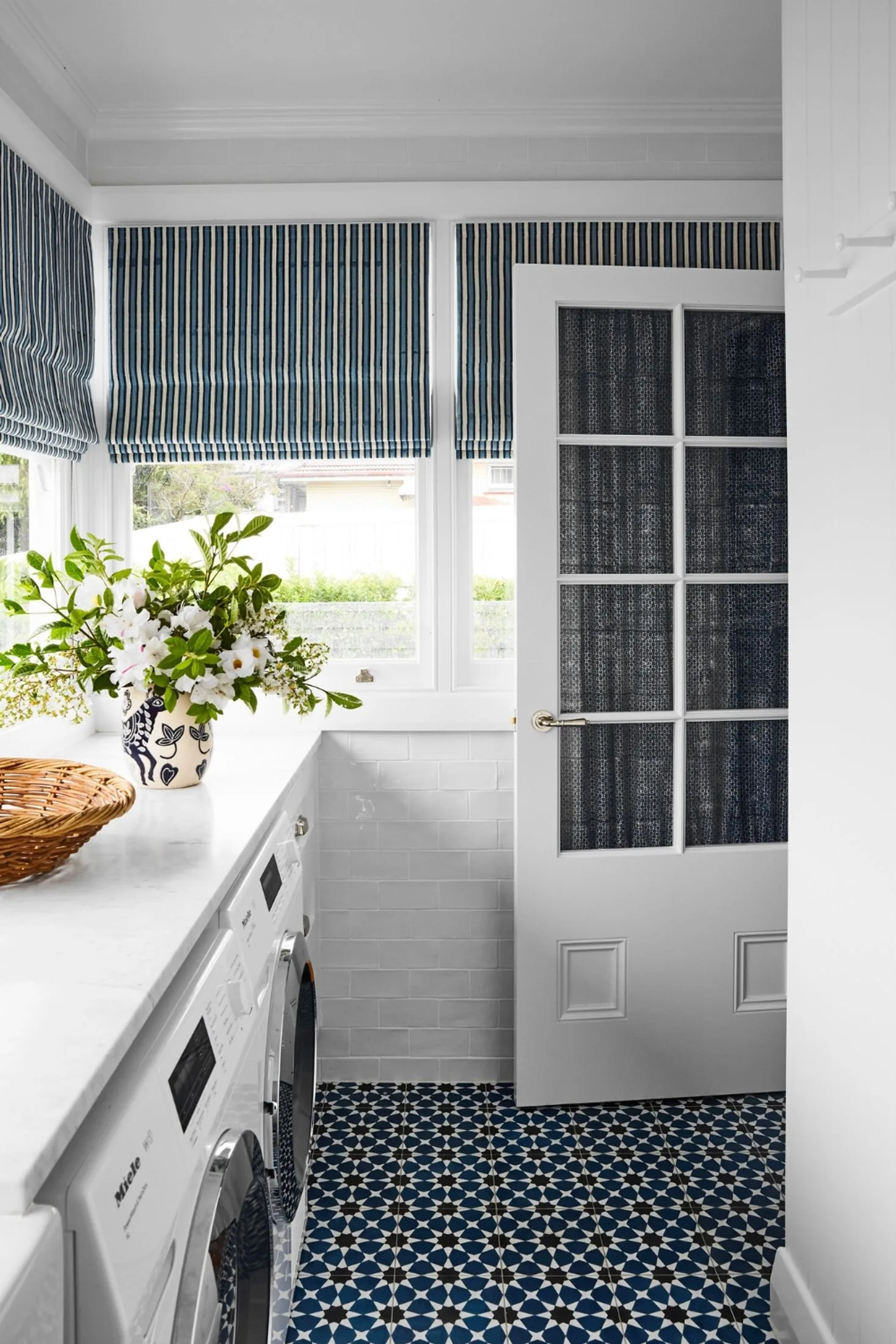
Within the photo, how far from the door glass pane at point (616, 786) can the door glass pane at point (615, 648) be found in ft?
0.24

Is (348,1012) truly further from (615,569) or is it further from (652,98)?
(652,98)

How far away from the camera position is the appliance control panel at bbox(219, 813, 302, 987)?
4.64 ft

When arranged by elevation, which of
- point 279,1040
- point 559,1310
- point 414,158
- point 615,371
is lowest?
point 559,1310

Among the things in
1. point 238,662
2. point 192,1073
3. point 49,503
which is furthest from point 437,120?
point 192,1073

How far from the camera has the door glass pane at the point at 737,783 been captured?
103 inches

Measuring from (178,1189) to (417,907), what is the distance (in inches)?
74.2

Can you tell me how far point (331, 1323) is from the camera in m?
1.88

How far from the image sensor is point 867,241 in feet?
4.53

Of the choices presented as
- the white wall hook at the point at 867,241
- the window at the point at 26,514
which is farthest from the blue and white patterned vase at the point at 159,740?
the white wall hook at the point at 867,241

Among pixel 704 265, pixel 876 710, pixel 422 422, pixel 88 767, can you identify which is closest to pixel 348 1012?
pixel 88 767

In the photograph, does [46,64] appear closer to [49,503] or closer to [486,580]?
[49,503]

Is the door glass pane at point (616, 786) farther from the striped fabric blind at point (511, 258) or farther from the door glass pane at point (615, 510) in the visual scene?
the striped fabric blind at point (511, 258)

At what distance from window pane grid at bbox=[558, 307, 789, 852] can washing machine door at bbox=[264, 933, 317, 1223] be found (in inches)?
36.8

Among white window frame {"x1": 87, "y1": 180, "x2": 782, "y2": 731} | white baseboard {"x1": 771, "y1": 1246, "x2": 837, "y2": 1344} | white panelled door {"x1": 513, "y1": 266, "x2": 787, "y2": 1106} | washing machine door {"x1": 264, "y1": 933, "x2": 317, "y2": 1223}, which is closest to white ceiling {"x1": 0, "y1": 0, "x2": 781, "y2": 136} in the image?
white window frame {"x1": 87, "y1": 180, "x2": 782, "y2": 731}
